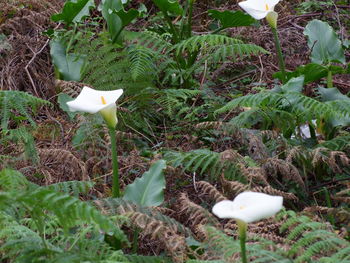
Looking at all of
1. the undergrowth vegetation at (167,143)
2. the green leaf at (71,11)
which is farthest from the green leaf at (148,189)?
the green leaf at (71,11)

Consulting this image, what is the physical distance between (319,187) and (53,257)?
1446 millimetres

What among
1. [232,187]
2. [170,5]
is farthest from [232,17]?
[232,187]

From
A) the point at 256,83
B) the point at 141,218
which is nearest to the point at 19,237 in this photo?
the point at 141,218

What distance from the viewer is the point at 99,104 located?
7.20ft

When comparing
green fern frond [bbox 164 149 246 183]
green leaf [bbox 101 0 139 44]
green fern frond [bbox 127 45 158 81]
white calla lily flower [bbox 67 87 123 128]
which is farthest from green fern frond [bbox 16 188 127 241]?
green leaf [bbox 101 0 139 44]

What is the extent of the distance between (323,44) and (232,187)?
1.47 metres

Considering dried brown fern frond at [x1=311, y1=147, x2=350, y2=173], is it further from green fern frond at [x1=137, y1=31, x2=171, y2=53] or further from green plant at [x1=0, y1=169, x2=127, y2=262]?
green fern frond at [x1=137, y1=31, x2=171, y2=53]

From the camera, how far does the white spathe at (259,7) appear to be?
3.07 m

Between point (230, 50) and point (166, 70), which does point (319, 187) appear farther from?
point (166, 70)

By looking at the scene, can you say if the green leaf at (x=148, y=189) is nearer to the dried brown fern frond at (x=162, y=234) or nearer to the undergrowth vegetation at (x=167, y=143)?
the undergrowth vegetation at (x=167, y=143)

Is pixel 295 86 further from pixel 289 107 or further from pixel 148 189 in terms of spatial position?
pixel 148 189

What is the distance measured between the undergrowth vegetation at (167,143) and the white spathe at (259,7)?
Answer: 0.01 m

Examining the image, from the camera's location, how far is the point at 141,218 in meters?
1.96

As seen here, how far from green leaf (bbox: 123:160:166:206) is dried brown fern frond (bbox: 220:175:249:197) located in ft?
0.85
